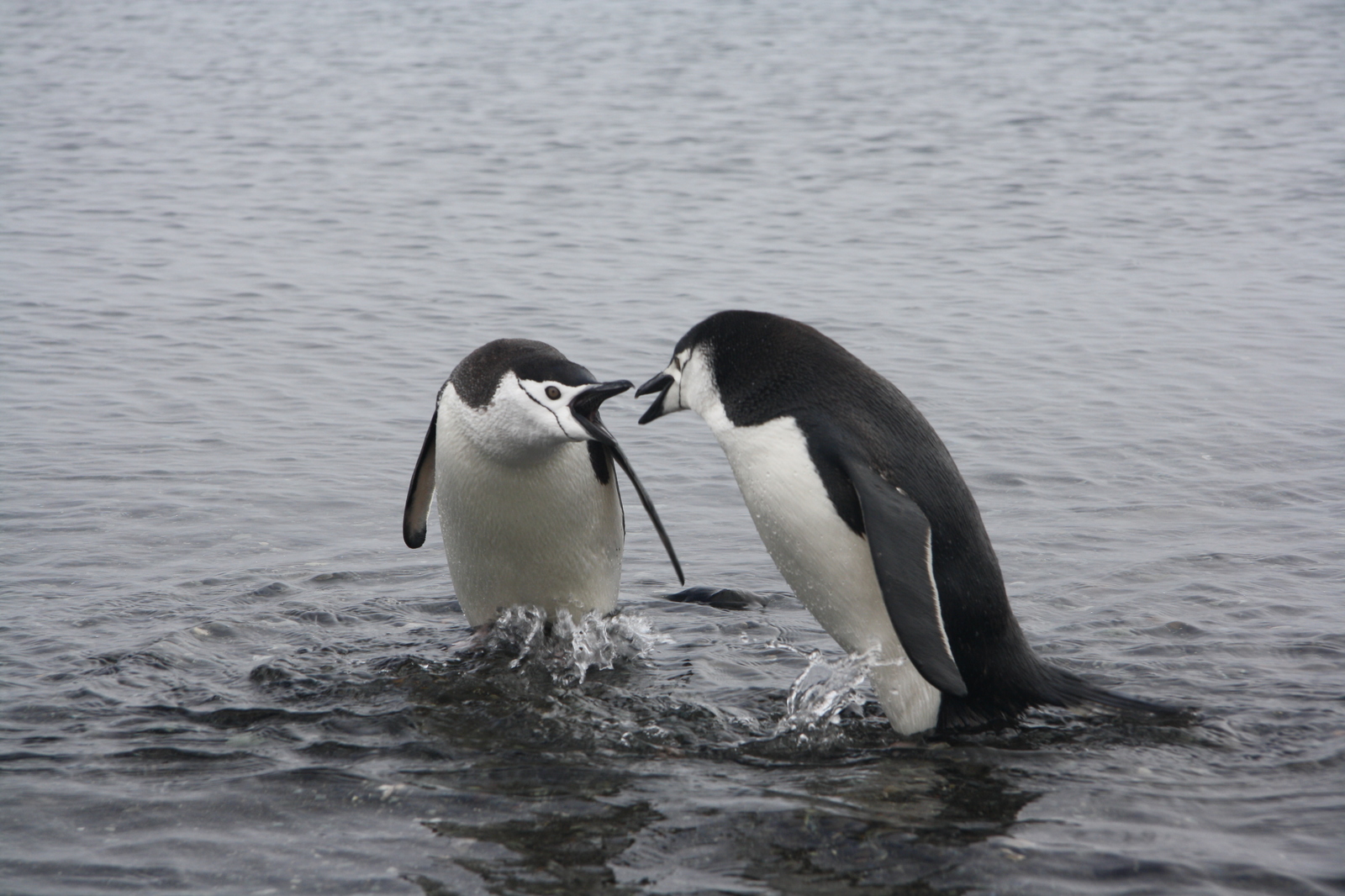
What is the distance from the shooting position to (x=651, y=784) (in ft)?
10.7

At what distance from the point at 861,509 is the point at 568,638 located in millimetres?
1354

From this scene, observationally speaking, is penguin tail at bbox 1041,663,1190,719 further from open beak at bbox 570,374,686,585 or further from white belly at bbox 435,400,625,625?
white belly at bbox 435,400,625,625

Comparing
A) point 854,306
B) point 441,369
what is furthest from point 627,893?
point 854,306

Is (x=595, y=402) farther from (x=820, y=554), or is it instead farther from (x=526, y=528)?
(x=820, y=554)

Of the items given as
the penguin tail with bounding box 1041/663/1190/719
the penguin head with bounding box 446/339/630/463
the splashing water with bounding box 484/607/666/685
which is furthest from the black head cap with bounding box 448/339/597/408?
the penguin tail with bounding box 1041/663/1190/719

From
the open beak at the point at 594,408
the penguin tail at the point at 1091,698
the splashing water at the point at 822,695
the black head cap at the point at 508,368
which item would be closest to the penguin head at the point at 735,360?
the open beak at the point at 594,408

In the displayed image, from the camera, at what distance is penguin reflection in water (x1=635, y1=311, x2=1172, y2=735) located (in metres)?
3.41

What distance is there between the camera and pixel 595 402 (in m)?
3.85

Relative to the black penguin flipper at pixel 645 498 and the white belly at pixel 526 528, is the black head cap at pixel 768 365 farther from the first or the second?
the white belly at pixel 526 528

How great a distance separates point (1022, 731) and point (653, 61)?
19.2m

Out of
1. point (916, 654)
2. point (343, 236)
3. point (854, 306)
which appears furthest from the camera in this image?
point (343, 236)

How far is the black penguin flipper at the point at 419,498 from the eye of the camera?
4.41 m

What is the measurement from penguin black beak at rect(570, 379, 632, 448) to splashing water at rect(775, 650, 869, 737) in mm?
793

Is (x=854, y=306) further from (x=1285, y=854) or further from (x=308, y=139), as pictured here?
(x=308, y=139)
